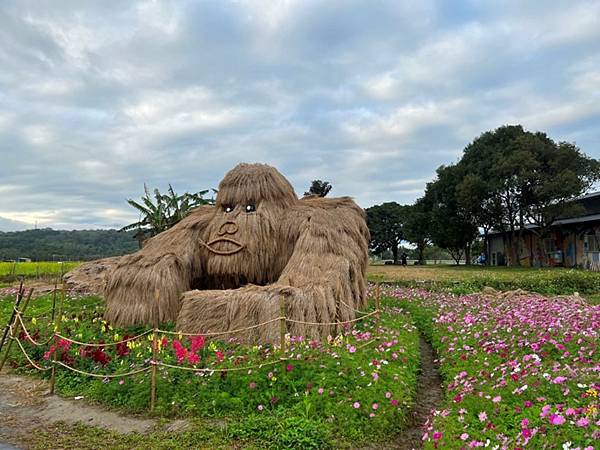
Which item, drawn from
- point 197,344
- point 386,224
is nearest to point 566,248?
point 386,224

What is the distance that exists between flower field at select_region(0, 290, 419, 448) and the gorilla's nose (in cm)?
247

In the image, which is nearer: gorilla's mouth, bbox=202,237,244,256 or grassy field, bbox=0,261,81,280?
gorilla's mouth, bbox=202,237,244,256

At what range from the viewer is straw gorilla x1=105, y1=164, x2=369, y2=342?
23.5 feet

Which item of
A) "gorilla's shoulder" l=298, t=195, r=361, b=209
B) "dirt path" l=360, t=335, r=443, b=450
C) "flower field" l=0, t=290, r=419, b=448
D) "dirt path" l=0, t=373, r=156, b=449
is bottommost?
"dirt path" l=360, t=335, r=443, b=450

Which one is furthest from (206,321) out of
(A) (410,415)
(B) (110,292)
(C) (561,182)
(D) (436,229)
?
(D) (436,229)

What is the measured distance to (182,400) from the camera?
17.8 feet

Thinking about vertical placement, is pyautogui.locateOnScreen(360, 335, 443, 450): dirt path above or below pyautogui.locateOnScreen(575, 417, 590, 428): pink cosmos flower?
below

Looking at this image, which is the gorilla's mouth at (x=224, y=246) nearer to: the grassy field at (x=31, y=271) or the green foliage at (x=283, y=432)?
the green foliage at (x=283, y=432)

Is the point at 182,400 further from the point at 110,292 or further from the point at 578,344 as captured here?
the point at 578,344

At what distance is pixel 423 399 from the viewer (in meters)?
6.15

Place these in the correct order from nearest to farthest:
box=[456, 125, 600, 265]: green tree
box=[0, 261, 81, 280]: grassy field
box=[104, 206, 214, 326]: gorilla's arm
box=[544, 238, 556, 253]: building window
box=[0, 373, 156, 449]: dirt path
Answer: box=[0, 373, 156, 449]: dirt path < box=[104, 206, 214, 326]: gorilla's arm < box=[0, 261, 81, 280]: grassy field < box=[456, 125, 600, 265]: green tree < box=[544, 238, 556, 253]: building window

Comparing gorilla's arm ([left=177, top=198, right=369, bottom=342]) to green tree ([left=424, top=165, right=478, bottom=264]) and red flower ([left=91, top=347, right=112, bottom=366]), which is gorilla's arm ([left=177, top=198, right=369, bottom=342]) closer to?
red flower ([left=91, top=347, right=112, bottom=366])

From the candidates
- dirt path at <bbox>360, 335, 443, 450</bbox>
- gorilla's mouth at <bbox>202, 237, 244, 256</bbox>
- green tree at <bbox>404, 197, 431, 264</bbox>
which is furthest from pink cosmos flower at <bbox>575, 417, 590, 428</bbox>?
green tree at <bbox>404, 197, 431, 264</bbox>

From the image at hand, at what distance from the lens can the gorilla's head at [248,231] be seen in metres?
9.21
